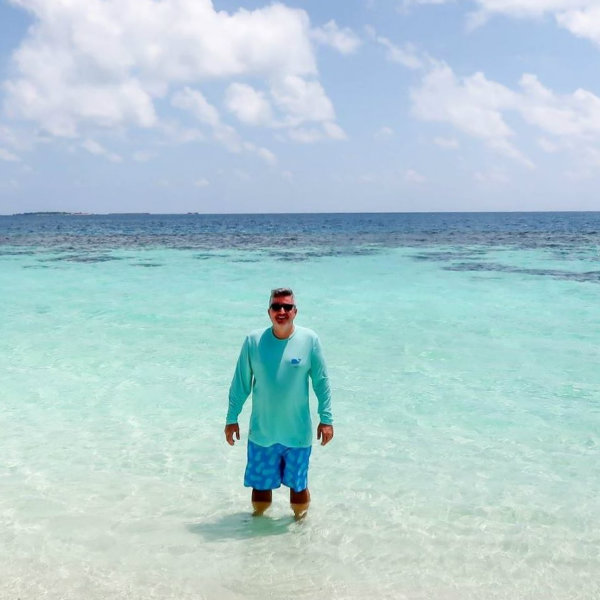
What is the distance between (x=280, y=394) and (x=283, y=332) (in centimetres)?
41

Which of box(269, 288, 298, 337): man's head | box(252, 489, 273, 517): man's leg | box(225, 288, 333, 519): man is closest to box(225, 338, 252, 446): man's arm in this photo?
box(225, 288, 333, 519): man

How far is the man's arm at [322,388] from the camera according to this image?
418 centimetres

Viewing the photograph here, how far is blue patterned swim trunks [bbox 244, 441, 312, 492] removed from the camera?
4293 mm

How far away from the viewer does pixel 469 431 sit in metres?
6.39

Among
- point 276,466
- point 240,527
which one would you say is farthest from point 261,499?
point 276,466

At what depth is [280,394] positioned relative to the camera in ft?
13.7

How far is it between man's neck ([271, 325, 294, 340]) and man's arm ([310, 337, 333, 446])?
0.18m

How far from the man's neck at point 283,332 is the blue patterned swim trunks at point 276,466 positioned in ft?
2.41

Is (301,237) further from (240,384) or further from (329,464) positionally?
(240,384)

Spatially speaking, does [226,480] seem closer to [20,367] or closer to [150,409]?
[150,409]

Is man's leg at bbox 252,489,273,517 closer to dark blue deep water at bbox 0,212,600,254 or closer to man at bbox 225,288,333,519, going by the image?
man at bbox 225,288,333,519

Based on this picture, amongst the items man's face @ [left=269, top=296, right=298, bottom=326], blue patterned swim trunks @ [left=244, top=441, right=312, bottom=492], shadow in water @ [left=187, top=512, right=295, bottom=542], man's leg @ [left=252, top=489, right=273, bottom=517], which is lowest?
shadow in water @ [left=187, top=512, right=295, bottom=542]


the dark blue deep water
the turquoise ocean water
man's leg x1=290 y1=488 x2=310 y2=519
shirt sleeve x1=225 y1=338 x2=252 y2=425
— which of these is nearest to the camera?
the turquoise ocean water

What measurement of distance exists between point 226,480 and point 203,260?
2299 centimetres
